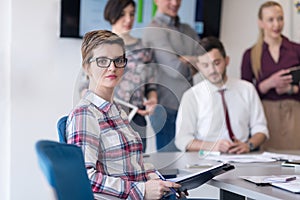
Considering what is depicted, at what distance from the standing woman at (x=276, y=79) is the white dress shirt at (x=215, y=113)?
51 cm

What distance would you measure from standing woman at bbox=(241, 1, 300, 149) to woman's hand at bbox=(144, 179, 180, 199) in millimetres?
2120

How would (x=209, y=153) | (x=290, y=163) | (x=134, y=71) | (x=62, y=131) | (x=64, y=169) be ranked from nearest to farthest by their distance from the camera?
(x=64, y=169), (x=62, y=131), (x=290, y=163), (x=134, y=71), (x=209, y=153)

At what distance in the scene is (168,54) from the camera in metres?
3.03

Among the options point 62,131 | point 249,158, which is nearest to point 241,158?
point 249,158

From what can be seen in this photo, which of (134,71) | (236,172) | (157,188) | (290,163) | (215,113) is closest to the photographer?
(157,188)

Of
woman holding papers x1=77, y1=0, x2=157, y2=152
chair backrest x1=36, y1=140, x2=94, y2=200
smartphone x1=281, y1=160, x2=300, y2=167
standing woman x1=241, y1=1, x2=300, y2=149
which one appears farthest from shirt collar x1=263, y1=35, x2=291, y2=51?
chair backrest x1=36, y1=140, x2=94, y2=200

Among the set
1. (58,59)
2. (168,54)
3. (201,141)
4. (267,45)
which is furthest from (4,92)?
(267,45)

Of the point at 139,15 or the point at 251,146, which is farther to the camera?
the point at 139,15

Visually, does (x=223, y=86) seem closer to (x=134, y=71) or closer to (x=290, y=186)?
(x=134, y=71)

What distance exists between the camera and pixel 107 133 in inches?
66.9

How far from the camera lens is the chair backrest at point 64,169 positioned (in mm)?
1287

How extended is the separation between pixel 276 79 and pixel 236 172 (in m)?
1.76

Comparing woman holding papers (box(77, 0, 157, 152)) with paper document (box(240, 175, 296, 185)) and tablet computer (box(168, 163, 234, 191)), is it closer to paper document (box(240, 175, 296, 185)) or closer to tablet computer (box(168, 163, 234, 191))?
tablet computer (box(168, 163, 234, 191))

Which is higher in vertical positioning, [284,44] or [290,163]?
[284,44]
